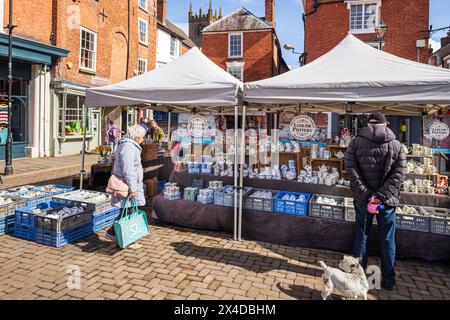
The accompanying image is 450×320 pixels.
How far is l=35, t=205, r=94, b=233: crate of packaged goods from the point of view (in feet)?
16.2

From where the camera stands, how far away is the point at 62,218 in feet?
16.3

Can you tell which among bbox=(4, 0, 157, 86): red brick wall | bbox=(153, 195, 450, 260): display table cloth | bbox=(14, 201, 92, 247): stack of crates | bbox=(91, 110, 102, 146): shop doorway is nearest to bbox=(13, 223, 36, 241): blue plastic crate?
bbox=(14, 201, 92, 247): stack of crates

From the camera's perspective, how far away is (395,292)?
382 cm

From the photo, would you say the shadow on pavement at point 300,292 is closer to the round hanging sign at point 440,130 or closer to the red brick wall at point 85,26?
the round hanging sign at point 440,130

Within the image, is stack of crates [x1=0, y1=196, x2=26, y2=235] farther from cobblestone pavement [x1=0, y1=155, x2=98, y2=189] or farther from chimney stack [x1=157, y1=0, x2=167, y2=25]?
chimney stack [x1=157, y1=0, x2=167, y2=25]

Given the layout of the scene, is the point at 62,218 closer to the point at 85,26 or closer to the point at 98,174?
the point at 98,174

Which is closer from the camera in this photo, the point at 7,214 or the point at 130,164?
the point at 130,164

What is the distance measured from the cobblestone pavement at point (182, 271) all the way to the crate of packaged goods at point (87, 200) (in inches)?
22.9

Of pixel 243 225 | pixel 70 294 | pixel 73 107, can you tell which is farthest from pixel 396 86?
pixel 73 107

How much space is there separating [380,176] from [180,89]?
3331 mm

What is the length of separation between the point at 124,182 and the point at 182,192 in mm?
1873

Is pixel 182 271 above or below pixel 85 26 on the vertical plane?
below

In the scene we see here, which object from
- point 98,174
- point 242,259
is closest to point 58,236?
point 242,259

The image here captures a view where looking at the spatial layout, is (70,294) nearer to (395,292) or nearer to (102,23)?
(395,292)
